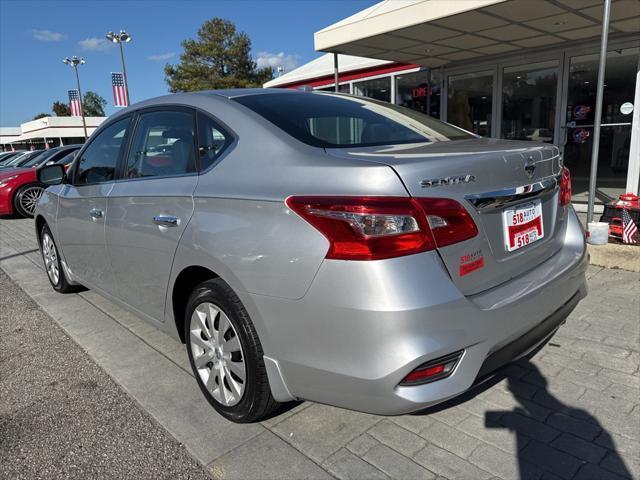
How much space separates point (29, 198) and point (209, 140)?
390 inches

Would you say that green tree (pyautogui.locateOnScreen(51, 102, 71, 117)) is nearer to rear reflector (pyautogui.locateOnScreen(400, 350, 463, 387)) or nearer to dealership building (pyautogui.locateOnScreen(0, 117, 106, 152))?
dealership building (pyautogui.locateOnScreen(0, 117, 106, 152))

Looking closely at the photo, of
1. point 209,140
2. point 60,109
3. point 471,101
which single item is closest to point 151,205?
point 209,140

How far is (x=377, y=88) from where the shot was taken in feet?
38.9

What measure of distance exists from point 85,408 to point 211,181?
1.52 meters

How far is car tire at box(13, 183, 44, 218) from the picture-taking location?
10375 millimetres

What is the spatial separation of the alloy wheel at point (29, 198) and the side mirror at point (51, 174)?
23.2 ft

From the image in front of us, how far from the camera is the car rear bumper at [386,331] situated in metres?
1.72

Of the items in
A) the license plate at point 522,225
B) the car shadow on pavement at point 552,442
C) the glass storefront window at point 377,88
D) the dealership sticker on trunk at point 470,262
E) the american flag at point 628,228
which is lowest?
the car shadow on pavement at point 552,442

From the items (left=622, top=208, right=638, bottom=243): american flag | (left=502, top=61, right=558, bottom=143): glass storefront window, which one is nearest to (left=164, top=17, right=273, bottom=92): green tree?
(left=502, top=61, right=558, bottom=143): glass storefront window

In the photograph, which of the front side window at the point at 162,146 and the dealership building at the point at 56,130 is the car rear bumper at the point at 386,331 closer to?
the front side window at the point at 162,146

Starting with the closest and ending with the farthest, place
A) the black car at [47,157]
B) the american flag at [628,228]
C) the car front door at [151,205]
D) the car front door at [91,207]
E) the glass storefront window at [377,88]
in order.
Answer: the car front door at [151,205]
the car front door at [91,207]
the american flag at [628,228]
the glass storefront window at [377,88]
the black car at [47,157]

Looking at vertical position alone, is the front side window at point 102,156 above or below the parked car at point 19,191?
above

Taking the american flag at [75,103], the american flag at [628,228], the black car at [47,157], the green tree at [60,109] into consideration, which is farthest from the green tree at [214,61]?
the green tree at [60,109]

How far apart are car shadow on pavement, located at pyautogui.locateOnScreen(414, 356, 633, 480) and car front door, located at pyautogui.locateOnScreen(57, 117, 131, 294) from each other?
2.44m
